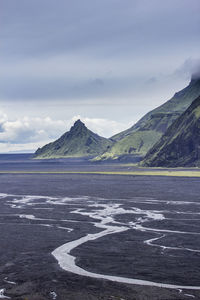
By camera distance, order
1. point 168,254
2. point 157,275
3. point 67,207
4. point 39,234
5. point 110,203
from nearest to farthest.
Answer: point 157,275
point 168,254
point 39,234
point 67,207
point 110,203

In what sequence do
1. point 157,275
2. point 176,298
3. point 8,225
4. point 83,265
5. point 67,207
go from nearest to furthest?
point 176,298 → point 157,275 → point 83,265 → point 8,225 → point 67,207

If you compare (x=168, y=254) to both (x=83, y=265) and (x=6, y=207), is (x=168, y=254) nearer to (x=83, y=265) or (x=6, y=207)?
(x=83, y=265)

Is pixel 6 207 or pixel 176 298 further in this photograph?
pixel 6 207

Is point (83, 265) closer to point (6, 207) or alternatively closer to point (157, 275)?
point (157, 275)

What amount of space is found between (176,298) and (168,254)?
1191 centimetres

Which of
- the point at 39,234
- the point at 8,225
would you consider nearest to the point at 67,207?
the point at 8,225

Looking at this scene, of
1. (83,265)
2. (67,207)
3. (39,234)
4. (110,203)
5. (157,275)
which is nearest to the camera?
(157,275)

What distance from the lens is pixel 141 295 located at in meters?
26.5

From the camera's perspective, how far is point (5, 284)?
28953mm

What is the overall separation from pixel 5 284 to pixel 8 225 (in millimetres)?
28499

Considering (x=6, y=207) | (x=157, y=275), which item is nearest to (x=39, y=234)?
(x=157, y=275)

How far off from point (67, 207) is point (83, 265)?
43357mm

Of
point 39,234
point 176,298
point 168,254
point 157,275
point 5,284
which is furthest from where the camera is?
point 39,234

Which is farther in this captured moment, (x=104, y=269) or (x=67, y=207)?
(x=67, y=207)
